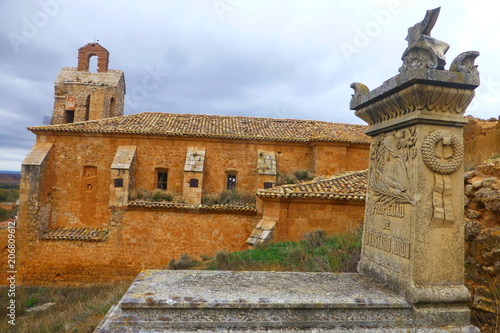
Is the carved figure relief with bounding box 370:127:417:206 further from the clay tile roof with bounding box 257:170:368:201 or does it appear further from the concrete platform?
the clay tile roof with bounding box 257:170:368:201

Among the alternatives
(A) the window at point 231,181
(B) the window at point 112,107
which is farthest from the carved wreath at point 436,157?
(B) the window at point 112,107

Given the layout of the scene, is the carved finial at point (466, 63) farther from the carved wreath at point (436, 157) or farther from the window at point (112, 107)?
the window at point (112, 107)

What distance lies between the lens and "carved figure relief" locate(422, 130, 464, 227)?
8.15ft

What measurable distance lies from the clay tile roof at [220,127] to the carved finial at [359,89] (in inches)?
437

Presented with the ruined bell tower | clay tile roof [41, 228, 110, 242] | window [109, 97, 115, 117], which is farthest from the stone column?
→ window [109, 97, 115, 117]

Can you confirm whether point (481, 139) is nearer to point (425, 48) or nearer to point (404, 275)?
point (425, 48)

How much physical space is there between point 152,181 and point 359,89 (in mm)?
12886

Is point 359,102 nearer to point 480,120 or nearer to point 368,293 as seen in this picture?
point 368,293

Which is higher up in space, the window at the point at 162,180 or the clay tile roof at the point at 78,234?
the window at the point at 162,180

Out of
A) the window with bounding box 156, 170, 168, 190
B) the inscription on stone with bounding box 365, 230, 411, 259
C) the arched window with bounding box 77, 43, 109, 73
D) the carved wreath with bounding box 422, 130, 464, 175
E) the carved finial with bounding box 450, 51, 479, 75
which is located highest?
the arched window with bounding box 77, 43, 109, 73

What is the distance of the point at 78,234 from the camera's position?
13367mm

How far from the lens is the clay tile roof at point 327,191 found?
933cm

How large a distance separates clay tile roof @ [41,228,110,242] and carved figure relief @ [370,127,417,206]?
12.6 m

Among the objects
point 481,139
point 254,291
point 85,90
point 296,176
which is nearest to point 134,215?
point 296,176
